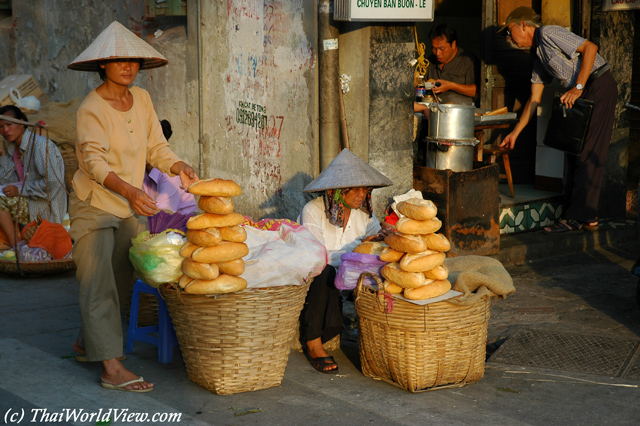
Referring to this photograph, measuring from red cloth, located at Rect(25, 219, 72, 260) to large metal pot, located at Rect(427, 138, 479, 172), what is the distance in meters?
3.21

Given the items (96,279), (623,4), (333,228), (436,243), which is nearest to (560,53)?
(623,4)

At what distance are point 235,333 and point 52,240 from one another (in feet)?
10.6

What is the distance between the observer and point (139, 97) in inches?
171

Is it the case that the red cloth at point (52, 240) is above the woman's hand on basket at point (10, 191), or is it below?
below

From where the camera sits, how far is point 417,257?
390 centimetres

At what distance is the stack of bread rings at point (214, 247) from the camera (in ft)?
12.2

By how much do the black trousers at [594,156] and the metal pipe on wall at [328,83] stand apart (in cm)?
242

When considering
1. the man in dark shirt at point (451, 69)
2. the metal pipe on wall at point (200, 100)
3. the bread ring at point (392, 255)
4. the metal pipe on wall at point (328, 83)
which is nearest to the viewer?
the bread ring at point (392, 255)

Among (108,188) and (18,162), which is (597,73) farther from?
(18,162)

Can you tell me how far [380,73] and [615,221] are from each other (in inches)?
132

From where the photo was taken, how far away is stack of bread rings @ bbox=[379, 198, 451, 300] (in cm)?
388

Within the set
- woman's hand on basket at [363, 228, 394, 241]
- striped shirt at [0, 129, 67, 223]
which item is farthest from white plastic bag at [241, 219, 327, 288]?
striped shirt at [0, 129, 67, 223]

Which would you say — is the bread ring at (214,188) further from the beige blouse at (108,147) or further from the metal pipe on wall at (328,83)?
the metal pipe on wall at (328,83)

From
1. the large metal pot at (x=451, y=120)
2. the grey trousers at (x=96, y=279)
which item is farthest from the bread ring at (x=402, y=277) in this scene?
the large metal pot at (x=451, y=120)
